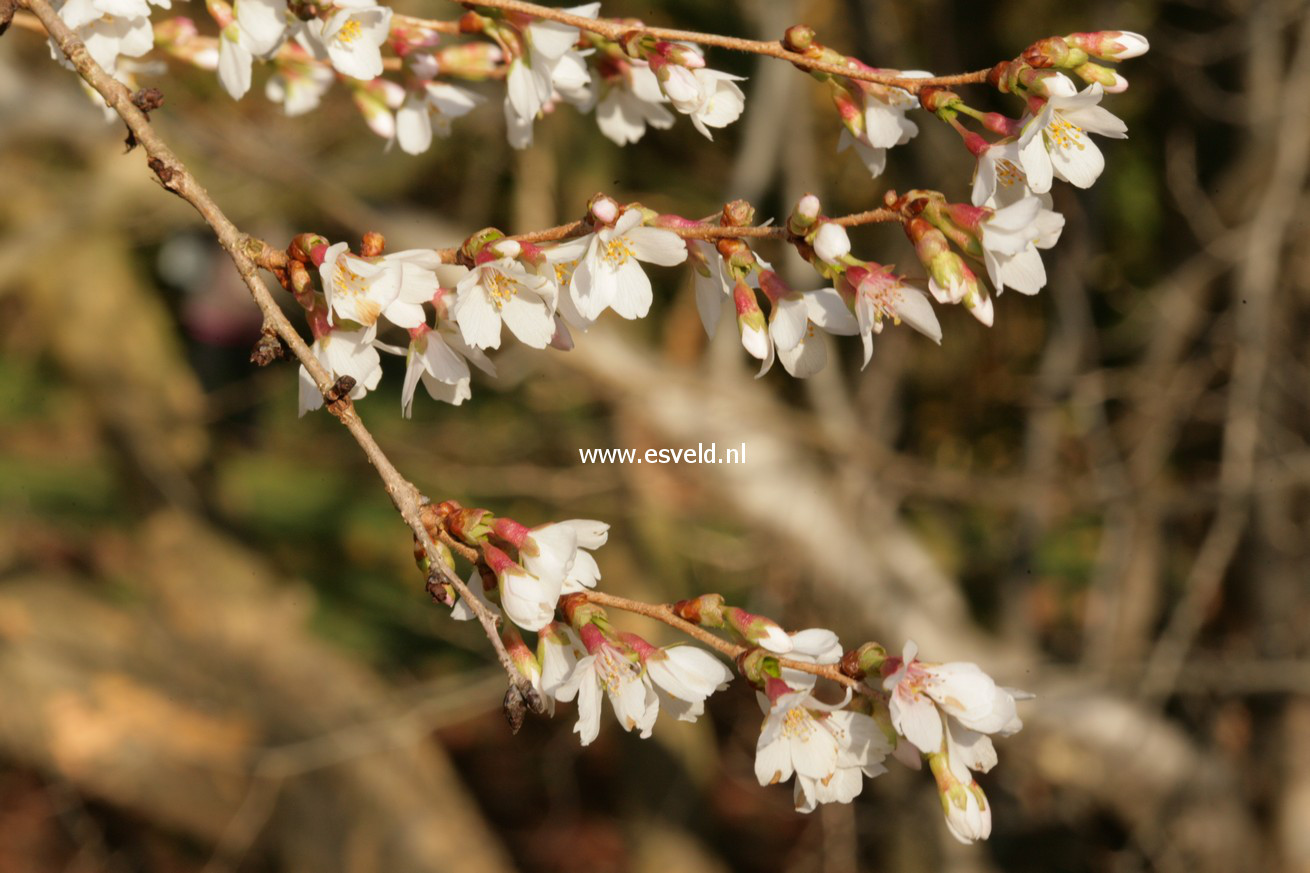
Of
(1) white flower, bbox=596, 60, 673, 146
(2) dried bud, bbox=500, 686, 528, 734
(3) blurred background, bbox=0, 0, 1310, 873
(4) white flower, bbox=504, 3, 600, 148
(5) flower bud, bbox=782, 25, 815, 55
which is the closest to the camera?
(2) dried bud, bbox=500, 686, 528, 734

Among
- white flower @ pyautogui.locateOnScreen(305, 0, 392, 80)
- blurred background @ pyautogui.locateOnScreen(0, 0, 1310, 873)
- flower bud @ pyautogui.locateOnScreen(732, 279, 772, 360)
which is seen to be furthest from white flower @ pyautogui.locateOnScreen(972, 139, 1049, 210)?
blurred background @ pyautogui.locateOnScreen(0, 0, 1310, 873)

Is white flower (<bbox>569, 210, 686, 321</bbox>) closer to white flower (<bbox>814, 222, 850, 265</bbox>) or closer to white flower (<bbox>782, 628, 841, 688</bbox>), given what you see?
white flower (<bbox>814, 222, 850, 265</bbox>)

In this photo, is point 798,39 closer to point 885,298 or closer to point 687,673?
point 885,298

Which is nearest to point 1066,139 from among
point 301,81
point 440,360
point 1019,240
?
point 1019,240

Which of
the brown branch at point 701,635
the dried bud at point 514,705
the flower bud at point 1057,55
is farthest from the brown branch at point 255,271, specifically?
the flower bud at point 1057,55

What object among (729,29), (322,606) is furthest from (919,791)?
(322,606)
